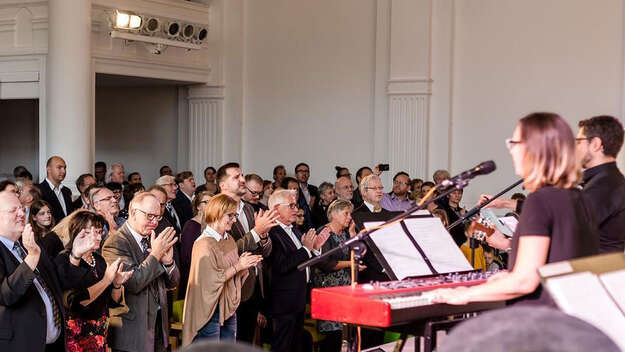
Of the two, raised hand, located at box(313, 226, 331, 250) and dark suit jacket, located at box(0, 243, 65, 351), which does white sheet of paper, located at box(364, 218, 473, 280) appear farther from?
raised hand, located at box(313, 226, 331, 250)

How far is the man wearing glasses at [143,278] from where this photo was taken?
215 inches

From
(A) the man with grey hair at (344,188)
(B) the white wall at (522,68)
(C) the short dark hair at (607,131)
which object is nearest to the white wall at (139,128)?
(B) the white wall at (522,68)

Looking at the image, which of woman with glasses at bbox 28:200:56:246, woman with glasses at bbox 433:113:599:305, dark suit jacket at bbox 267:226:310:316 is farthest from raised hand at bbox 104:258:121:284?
woman with glasses at bbox 433:113:599:305

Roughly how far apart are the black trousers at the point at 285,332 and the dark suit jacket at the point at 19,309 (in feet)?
7.72

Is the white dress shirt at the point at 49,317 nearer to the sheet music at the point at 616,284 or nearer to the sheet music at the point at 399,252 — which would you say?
the sheet music at the point at 399,252

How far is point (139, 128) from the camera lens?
51.2 ft

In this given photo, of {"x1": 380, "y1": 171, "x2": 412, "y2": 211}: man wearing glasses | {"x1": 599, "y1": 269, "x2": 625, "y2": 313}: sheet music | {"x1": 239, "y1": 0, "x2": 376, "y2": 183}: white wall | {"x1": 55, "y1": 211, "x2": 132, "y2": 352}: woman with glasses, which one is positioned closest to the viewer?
{"x1": 599, "y1": 269, "x2": 625, "y2": 313}: sheet music

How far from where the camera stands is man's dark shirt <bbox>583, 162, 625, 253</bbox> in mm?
3969

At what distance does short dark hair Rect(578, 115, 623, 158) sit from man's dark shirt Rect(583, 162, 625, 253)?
0.16 m

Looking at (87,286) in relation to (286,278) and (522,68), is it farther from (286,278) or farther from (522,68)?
(522,68)

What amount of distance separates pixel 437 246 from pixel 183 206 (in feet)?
18.5

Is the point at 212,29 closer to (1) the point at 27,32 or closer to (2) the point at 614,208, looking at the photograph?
(1) the point at 27,32

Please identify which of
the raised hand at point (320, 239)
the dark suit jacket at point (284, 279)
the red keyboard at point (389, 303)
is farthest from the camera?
the raised hand at point (320, 239)

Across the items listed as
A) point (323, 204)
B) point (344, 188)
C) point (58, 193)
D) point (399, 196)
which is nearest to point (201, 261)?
point (58, 193)
